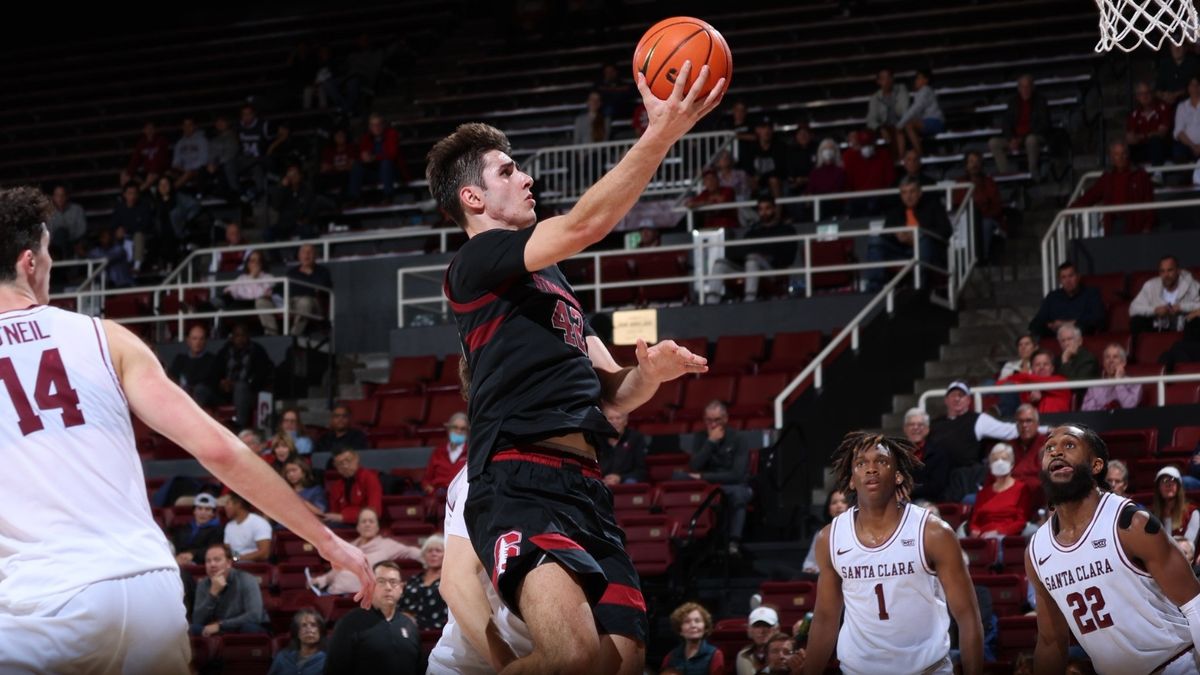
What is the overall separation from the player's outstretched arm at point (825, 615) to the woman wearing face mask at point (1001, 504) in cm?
432

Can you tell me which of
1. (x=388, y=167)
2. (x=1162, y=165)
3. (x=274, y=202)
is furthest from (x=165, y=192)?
(x=1162, y=165)

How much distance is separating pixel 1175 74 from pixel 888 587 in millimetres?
12432

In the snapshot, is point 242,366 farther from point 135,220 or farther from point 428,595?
point 428,595

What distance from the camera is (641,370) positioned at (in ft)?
16.9

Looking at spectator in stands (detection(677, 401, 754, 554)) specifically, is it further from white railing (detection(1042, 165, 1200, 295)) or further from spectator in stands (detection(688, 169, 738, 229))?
spectator in stands (detection(688, 169, 738, 229))

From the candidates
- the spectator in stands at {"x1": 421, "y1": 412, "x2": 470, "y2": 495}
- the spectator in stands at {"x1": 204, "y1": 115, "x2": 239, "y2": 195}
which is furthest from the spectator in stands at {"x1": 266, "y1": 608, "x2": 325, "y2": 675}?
the spectator in stands at {"x1": 204, "y1": 115, "x2": 239, "y2": 195}

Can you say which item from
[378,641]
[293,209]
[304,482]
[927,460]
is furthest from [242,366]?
[927,460]

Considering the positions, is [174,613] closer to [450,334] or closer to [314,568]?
[314,568]

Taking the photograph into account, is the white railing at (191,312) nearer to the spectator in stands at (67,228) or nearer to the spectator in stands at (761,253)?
the spectator in stands at (67,228)

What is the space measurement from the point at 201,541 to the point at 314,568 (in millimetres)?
1210

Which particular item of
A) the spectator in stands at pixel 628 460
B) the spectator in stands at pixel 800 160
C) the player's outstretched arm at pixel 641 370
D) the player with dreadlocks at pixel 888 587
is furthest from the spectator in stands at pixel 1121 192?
the player's outstretched arm at pixel 641 370

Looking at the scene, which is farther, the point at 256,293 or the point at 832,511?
the point at 256,293

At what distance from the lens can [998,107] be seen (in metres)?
20.2

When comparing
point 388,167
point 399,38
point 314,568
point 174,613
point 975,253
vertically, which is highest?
point 399,38
